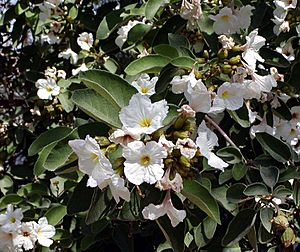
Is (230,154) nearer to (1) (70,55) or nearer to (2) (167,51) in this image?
(2) (167,51)

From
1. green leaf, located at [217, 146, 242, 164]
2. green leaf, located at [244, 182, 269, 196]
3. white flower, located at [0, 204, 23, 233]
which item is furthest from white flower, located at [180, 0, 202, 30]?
white flower, located at [0, 204, 23, 233]

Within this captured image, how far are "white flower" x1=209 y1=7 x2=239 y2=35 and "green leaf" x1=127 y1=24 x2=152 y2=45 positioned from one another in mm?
259

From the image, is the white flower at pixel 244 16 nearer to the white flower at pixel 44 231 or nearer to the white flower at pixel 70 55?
the white flower at pixel 70 55

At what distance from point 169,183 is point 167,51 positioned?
54 cm

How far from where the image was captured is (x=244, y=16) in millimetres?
1738

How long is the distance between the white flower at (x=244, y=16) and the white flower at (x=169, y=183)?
683 mm

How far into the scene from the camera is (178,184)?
121 cm

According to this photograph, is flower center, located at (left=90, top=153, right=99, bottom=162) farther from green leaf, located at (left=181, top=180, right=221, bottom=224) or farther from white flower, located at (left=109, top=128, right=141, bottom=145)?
green leaf, located at (left=181, top=180, right=221, bottom=224)

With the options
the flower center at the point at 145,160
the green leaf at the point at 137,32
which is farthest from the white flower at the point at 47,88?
the flower center at the point at 145,160

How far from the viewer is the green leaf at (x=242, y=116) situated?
5.17ft

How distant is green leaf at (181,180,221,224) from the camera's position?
128 centimetres

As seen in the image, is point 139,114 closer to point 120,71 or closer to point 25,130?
point 120,71

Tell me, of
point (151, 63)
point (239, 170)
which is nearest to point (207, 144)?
point (239, 170)

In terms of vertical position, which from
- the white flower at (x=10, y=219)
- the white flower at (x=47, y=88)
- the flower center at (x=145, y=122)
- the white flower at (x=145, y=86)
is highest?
the flower center at (x=145, y=122)
